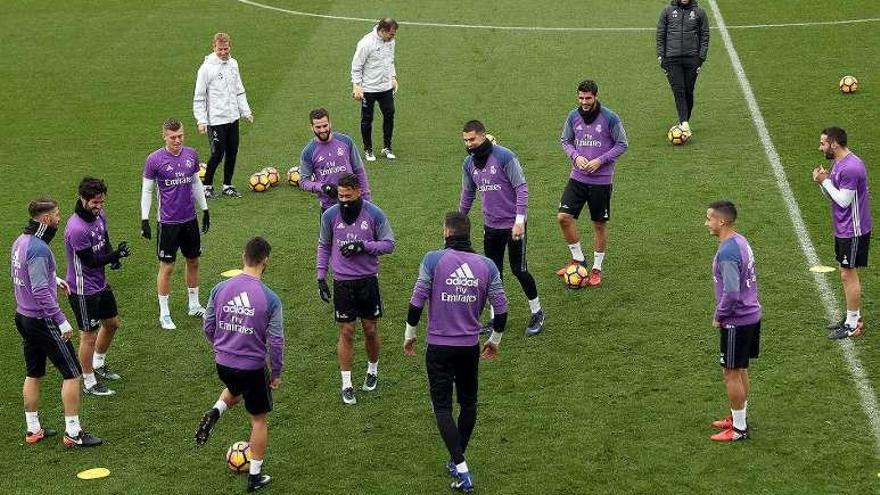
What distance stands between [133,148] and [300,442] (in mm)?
11533

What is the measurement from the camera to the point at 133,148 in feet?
72.5

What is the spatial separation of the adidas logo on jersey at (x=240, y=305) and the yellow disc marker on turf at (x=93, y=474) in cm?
222

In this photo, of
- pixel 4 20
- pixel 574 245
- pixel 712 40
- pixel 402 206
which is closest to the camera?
pixel 574 245

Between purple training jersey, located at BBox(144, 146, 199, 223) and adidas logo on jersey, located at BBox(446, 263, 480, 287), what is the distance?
17.2ft

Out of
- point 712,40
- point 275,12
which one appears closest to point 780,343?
point 712,40

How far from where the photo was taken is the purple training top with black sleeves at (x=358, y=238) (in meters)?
12.6

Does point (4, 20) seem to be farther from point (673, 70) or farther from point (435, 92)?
point (673, 70)

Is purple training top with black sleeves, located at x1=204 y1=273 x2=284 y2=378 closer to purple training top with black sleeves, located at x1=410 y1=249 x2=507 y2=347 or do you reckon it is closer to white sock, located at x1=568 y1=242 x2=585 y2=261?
purple training top with black sleeves, located at x1=410 y1=249 x2=507 y2=347

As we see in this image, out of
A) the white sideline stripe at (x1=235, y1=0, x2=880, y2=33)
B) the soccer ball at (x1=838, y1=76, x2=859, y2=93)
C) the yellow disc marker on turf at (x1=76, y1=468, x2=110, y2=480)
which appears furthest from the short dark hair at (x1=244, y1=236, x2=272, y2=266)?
the white sideline stripe at (x1=235, y1=0, x2=880, y2=33)

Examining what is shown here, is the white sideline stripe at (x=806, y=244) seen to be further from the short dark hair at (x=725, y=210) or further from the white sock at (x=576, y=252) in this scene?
the white sock at (x=576, y=252)

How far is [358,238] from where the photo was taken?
12.6 m

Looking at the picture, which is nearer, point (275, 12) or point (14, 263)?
point (14, 263)

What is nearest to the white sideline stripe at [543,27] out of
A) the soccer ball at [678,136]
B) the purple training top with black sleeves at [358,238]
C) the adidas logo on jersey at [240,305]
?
the soccer ball at [678,136]

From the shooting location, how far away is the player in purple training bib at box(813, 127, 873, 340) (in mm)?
12961
